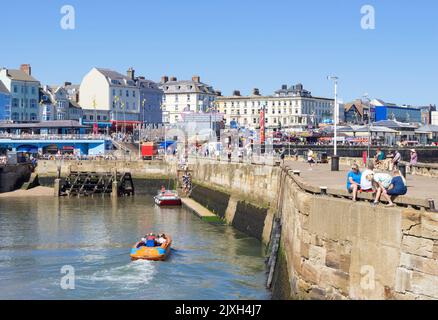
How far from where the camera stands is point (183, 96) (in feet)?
553

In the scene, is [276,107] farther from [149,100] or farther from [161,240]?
[161,240]

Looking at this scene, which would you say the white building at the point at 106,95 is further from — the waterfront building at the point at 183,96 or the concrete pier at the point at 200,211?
the concrete pier at the point at 200,211

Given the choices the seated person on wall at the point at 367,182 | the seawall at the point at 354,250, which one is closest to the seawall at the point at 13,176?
the seawall at the point at 354,250

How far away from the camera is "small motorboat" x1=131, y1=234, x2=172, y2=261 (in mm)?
35719

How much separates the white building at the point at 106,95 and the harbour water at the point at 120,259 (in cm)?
8399

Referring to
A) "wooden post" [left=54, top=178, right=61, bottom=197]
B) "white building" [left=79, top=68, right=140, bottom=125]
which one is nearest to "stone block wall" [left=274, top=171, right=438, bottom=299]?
"wooden post" [left=54, top=178, right=61, bottom=197]

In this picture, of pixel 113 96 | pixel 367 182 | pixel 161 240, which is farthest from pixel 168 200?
pixel 113 96

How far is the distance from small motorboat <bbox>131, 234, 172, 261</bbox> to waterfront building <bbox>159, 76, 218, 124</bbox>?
127 m

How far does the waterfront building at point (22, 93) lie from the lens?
126 metres

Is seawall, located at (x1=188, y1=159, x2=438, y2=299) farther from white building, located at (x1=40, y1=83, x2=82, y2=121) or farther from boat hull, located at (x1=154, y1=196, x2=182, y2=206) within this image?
white building, located at (x1=40, y1=83, x2=82, y2=121)

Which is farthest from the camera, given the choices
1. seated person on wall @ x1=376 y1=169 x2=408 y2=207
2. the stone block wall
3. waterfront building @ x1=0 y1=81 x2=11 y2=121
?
waterfront building @ x1=0 y1=81 x2=11 y2=121

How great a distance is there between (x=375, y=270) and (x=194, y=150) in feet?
236
